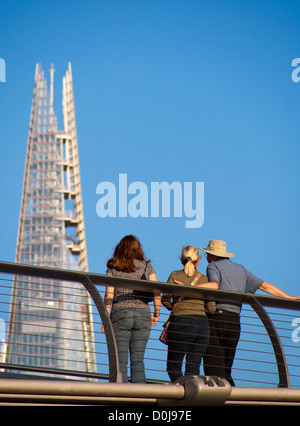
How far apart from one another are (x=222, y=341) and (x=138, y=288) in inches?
39.7

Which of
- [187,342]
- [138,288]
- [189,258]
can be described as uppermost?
[189,258]

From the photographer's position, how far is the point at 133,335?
6465 mm

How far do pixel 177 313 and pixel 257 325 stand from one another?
0.68 m

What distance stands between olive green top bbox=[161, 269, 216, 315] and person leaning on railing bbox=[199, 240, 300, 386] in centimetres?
11

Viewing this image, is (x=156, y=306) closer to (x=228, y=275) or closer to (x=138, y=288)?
(x=138, y=288)

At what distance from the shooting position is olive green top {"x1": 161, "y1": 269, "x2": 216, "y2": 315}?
656 cm

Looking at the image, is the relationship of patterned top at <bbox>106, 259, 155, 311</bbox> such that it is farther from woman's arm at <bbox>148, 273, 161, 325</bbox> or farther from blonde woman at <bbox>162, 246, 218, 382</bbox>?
blonde woman at <bbox>162, 246, 218, 382</bbox>

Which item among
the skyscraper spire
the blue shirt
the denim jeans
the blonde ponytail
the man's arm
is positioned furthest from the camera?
the skyscraper spire

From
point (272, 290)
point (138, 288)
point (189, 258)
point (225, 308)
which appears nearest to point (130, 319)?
point (138, 288)

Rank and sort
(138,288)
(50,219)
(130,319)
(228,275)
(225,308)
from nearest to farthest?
(138,288) < (130,319) < (225,308) < (228,275) < (50,219)

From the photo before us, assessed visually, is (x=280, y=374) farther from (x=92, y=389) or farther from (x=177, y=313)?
(x=92, y=389)

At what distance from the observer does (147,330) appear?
6.51 metres

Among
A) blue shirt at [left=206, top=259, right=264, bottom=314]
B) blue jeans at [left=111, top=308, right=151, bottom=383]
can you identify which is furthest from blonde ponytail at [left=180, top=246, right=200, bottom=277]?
blue jeans at [left=111, top=308, right=151, bottom=383]
